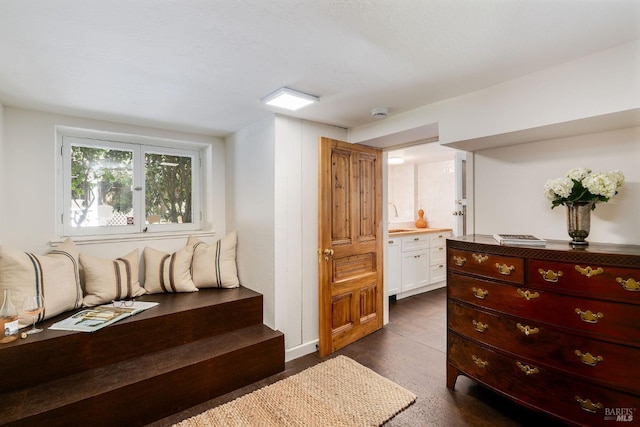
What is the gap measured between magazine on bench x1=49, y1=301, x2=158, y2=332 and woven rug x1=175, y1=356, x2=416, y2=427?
3.03ft

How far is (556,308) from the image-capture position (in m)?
1.70

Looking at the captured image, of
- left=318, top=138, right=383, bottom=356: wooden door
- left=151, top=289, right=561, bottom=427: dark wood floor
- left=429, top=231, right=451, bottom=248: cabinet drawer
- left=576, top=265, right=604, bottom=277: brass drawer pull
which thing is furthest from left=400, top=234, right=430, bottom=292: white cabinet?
left=576, top=265, right=604, bottom=277: brass drawer pull

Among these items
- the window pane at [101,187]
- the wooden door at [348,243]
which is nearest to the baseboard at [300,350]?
the wooden door at [348,243]

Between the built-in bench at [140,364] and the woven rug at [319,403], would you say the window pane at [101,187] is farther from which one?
the woven rug at [319,403]

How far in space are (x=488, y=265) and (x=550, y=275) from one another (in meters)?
0.34

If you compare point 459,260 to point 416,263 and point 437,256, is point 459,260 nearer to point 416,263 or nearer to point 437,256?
point 416,263

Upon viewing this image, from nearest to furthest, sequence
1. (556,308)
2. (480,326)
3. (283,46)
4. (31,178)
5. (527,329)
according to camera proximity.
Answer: (283,46) < (556,308) < (527,329) < (480,326) < (31,178)

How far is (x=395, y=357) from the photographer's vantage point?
2750 millimetres

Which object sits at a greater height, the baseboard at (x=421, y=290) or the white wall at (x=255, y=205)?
the white wall at (x=255, y=205)

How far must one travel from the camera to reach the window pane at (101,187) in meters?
2.91

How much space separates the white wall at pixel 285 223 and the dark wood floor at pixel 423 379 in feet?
1.28

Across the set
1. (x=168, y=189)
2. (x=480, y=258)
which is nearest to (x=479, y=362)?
(x=480, y=258)

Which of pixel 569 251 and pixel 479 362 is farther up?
pixel 569 251

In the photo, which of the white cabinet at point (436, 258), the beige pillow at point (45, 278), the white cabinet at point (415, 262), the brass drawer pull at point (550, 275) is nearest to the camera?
the brass drawer pull at point (550, 275)
